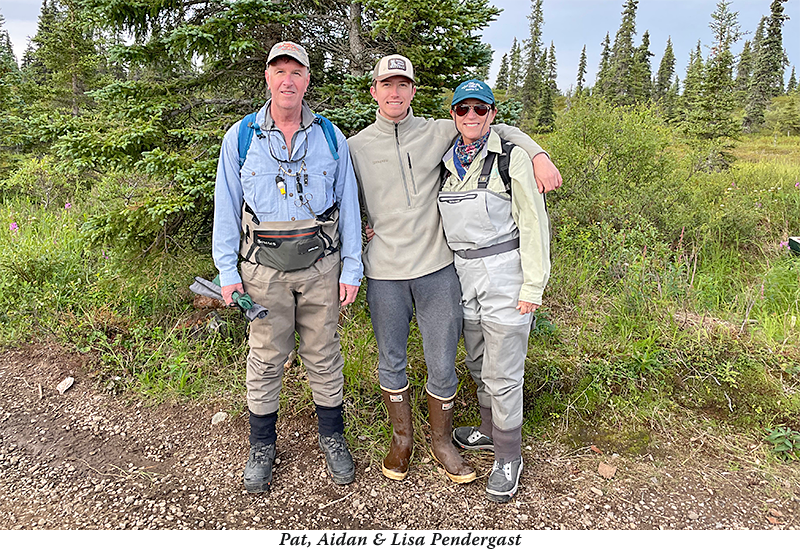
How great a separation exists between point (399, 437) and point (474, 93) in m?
2.40

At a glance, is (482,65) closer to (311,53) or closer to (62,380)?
(311,53)

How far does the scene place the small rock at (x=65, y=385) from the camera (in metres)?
4.54

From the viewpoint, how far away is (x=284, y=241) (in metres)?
3.03

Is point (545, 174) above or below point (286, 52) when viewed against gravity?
below

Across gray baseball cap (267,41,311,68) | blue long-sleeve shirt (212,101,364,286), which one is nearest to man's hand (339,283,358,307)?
blue long-sleeve shirt (212,101,364,286)

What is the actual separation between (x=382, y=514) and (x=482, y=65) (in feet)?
13.9

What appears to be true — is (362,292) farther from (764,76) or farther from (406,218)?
(764,76)

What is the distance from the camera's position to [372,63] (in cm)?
521

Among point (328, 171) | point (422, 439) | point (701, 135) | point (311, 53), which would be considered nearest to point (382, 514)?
point (422, 439)

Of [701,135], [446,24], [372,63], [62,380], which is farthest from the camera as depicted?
[701,135]

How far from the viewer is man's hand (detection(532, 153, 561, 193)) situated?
2.87 metres

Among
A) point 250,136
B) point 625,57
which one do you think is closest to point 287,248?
point 250,136

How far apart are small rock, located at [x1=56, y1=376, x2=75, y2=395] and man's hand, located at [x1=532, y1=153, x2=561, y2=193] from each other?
4630 mm

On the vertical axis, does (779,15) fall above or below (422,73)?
above
